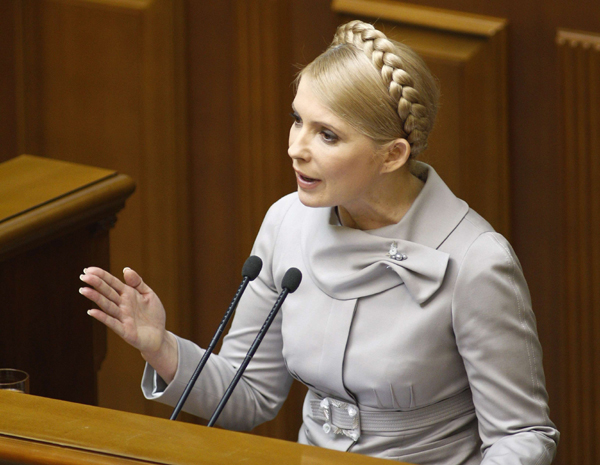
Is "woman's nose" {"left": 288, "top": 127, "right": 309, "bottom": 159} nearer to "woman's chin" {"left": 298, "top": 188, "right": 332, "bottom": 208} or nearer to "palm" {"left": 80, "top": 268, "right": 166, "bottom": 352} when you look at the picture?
"woman's chin" {"left": 298, "top": 188, "right": 332, "bottom": 208}

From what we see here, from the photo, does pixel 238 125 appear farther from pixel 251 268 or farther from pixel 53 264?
pixel 251 268

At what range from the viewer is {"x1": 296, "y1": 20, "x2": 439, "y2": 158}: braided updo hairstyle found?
154 centimetres

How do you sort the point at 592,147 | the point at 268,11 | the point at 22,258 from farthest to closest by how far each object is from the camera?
the point at 268,11
the point at 592,147
the point at 22,258

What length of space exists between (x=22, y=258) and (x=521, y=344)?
104 cm

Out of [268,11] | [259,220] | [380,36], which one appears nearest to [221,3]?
[268,11]

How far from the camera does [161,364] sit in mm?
1673

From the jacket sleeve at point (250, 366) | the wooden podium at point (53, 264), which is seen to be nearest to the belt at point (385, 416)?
the jacket sleeve at point (250, 366)

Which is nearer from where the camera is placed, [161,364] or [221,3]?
[161,364]

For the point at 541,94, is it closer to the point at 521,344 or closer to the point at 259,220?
the point at 259,220

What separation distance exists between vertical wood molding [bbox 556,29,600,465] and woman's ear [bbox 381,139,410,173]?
3.38ft

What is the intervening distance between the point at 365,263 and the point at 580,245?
110 centimetres

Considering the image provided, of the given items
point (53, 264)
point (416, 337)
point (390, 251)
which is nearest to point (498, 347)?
point (416, 337)

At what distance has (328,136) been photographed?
62.0 inches

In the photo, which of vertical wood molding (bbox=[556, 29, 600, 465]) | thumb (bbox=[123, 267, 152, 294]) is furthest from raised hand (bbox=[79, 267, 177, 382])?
vertical wood molding (bbox=[556, 29, 600, 465])
